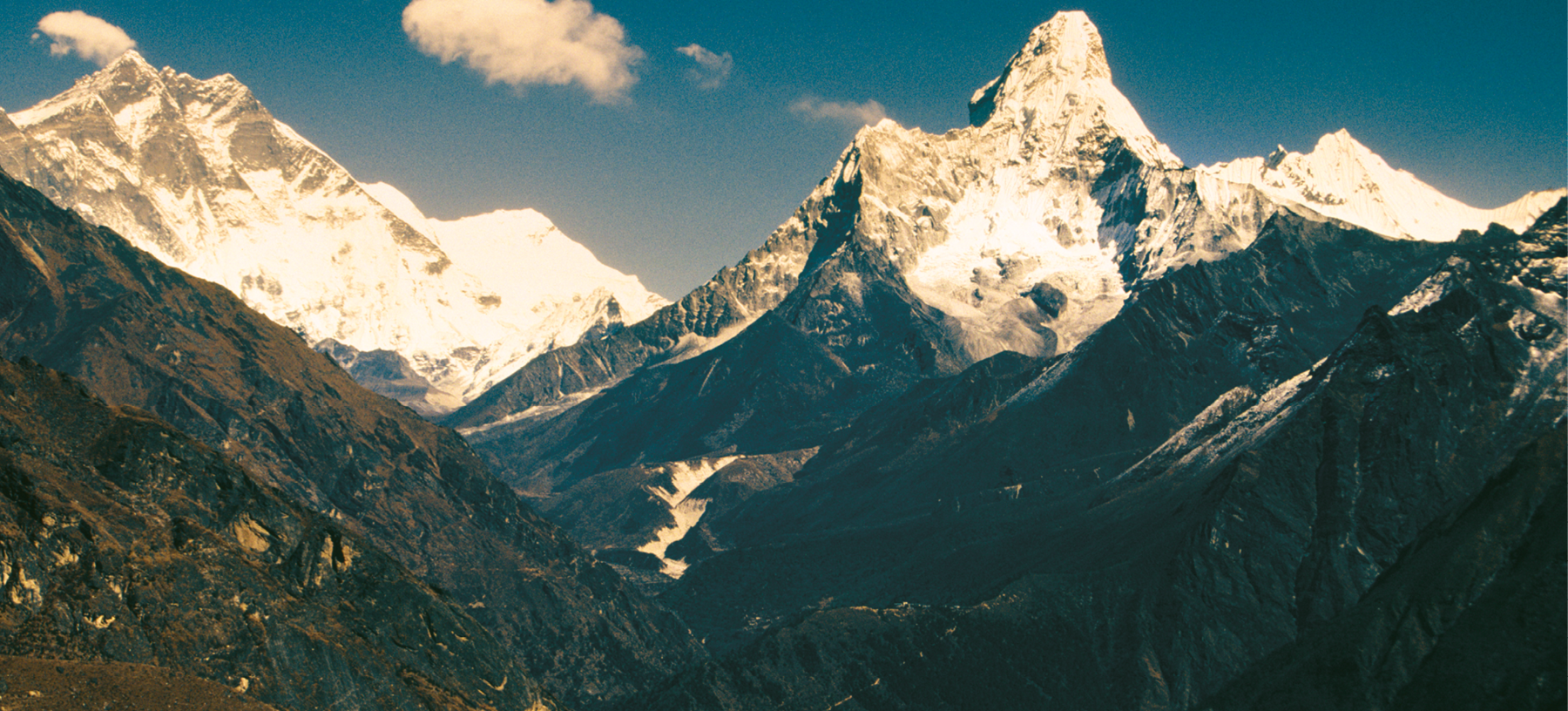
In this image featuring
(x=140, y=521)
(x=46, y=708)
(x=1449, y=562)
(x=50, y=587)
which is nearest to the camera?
(x=46, y=708)

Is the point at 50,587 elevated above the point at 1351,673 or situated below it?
above

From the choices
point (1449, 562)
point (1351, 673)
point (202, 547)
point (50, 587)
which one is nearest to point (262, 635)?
point (202, 547)

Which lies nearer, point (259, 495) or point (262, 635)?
point (262, 635)

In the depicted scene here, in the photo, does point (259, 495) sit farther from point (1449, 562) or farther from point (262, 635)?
point (1449, 562)

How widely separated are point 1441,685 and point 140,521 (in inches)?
6267

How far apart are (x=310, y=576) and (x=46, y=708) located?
55.3 m

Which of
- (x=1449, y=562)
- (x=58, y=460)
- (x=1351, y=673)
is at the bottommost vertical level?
(x=1351, y=673)

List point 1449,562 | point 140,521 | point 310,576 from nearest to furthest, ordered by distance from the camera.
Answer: point 140,521 < point 310,576 < point 1449,562

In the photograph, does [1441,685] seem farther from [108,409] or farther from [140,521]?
[108,409]

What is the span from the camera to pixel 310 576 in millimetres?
166875

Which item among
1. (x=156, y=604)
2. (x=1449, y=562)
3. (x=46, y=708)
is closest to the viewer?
(x=46, y=708)

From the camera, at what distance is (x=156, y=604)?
446ft

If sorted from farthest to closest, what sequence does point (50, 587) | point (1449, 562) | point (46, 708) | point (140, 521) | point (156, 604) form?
point (1449, 562), point (140, 521), point (156, 604), point (50, 587), point (46, 708)

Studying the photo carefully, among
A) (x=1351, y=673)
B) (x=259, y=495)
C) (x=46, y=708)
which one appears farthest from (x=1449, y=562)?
(x=46, y=708)
